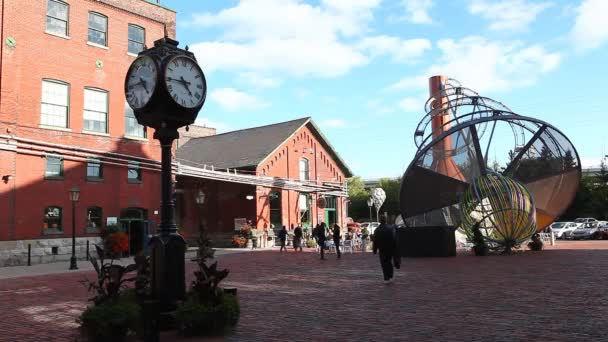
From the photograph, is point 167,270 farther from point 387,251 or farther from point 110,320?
point 387,251

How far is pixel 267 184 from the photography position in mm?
35656

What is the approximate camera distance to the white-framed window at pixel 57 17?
24.6 meters

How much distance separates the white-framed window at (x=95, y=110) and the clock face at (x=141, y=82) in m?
19.8

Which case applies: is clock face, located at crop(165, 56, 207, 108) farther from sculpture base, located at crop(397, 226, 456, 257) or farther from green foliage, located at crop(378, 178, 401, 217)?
green foliage, located at crop(378, 178, 401, 217)

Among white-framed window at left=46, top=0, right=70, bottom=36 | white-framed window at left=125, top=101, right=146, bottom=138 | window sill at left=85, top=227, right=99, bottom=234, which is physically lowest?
window sill at left=85, top=227, right=99, bottom=234

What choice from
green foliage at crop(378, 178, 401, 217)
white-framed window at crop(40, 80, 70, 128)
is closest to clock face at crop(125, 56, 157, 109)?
white-framed window at crop(40, 80, 70, 128)

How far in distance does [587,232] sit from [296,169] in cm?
2181

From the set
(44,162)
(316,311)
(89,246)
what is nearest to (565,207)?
(316,311)

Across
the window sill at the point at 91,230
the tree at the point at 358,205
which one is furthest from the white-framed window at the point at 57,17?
the tree at the point at 358,205

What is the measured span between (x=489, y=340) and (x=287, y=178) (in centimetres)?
3262

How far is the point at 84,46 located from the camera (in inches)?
1021

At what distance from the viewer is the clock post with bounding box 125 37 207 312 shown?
732 cm

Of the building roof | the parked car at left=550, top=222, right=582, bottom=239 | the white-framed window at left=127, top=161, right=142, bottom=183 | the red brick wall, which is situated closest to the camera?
the white-framed window at left=127, top=161, right=142, bottom=183

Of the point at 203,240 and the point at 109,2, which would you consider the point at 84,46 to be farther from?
the point at 203,240
